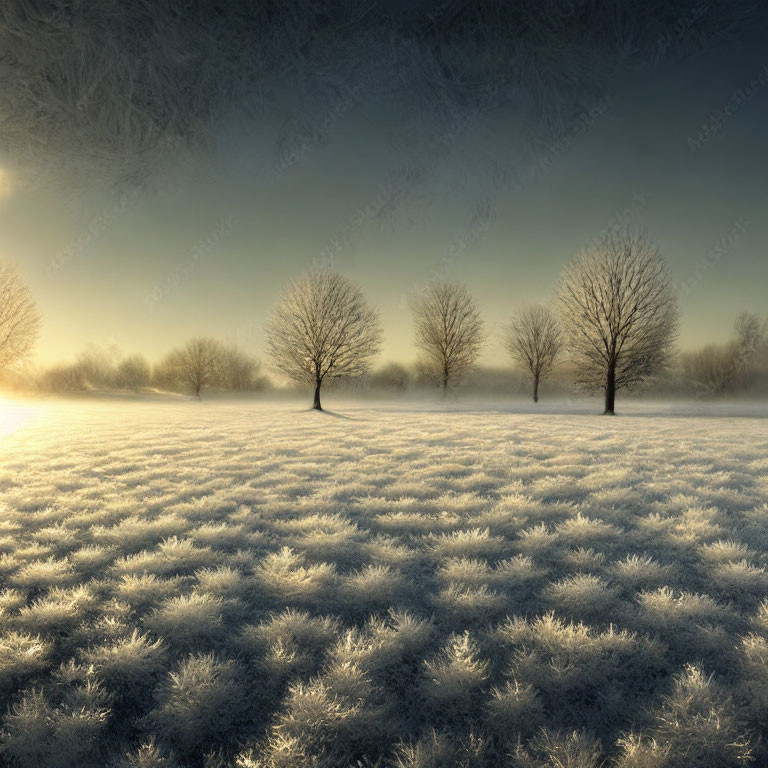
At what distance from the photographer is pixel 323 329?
974 inches

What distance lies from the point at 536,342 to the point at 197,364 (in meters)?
44.2

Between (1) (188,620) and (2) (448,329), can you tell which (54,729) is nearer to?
(1) (188,620)

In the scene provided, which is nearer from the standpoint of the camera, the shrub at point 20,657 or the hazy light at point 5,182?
the shrub at point 20,657

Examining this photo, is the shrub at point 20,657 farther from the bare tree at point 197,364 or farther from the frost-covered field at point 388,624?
the bare tree at point 197,364

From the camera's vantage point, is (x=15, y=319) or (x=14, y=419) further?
(x=15, y=319)

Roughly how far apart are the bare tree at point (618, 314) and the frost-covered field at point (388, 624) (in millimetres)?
18151

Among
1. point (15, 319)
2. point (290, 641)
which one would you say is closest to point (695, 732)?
point (290, 641)

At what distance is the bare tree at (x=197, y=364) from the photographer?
187ft

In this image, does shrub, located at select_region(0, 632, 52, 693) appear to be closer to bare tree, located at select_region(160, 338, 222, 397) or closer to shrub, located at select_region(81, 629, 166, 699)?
shrub, located at select_region(81, 629, 166, 699)

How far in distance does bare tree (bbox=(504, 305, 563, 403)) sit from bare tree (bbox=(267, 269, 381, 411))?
59.8 feet

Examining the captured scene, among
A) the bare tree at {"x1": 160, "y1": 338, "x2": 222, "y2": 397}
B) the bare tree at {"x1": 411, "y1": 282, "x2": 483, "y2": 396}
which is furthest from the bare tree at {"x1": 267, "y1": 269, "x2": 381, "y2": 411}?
the bare tree at {"x1": 160, "y1": 338, "x2": 222, "y2": 397}

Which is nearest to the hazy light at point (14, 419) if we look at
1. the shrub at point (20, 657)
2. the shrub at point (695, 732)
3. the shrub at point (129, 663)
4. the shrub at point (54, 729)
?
the shrub at point (20, 657)

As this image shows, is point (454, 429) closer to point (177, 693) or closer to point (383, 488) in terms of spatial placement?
point (383, 488)

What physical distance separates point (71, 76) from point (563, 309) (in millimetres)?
22611
